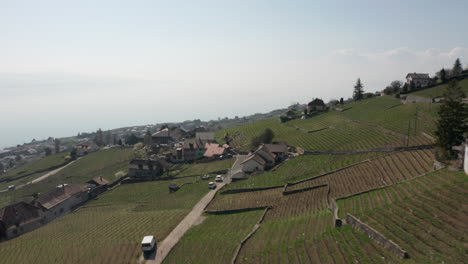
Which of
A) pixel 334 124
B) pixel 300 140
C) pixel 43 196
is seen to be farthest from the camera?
pixel 334 124

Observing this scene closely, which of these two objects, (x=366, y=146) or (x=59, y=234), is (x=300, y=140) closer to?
(x=366, y=146)

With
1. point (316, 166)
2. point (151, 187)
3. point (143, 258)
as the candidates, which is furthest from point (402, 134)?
point (151, 187)

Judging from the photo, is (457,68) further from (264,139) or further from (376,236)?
(376,236)

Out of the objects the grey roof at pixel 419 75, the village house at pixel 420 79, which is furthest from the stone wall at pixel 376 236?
the grey roof at pixel 419 75

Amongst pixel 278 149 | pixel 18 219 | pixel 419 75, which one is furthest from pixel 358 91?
pixel 18 219

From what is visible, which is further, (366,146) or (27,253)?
(366,146)
